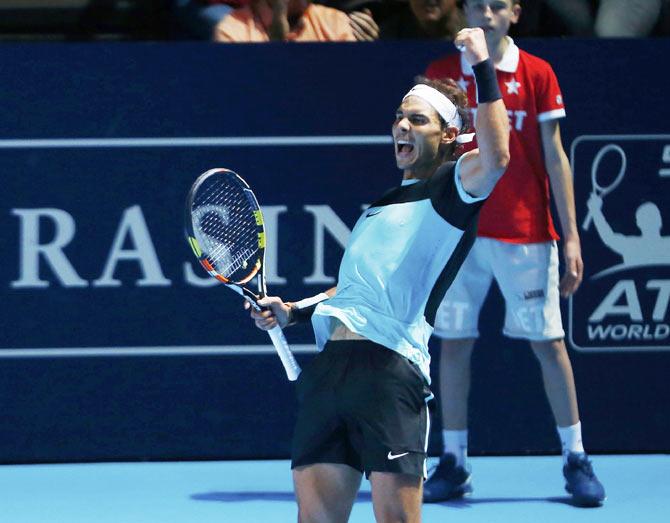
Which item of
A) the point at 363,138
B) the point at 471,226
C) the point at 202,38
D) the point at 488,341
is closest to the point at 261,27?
the point at 202,38

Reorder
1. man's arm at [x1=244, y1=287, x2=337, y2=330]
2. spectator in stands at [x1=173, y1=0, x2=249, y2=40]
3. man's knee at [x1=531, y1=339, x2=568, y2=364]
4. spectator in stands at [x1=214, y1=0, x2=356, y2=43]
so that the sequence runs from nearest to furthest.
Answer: man's arm at [x1=244, y1=287, x2=337, y2=330]
man's knee at [x1=531, y1=339, x2=568, y2=364]
spectator in stands at [x1=214, y1=0, x2=356, y2=43]
spectator in stands at [x1=173, y1=0, x2=249, y2=40]

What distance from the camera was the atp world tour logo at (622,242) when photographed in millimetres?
5633

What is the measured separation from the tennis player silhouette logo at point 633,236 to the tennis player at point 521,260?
406 millimetres

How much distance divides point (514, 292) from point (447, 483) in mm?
694

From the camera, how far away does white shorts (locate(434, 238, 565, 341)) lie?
5195 millimetres

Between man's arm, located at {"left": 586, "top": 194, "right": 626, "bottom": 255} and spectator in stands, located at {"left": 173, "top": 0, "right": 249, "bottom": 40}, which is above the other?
spectator in stands, located at {"left": 173, "top": 0, "right": 249, "bottom": 40}

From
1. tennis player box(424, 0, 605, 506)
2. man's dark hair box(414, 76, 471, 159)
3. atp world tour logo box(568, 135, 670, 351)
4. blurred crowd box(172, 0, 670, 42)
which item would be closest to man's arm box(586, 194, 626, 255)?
atp world tour logo box(568, 135, 670, 351)

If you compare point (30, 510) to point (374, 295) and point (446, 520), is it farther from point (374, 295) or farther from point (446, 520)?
point (374, 295)

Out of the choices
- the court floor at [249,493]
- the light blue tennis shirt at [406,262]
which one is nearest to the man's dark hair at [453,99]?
the light blue tennis shirt at [406,262]

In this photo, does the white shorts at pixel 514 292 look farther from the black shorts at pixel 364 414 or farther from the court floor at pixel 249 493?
the black shorts at pixel 364 414

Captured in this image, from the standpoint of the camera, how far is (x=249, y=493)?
17.5 ft

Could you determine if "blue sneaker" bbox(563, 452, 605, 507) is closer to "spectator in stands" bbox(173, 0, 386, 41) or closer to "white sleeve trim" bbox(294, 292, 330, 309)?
"white sleeve trim" bbox(294, 292, 330, 309)

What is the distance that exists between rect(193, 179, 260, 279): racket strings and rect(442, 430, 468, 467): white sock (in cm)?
120

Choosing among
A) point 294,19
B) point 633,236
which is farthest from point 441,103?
point 294,19
